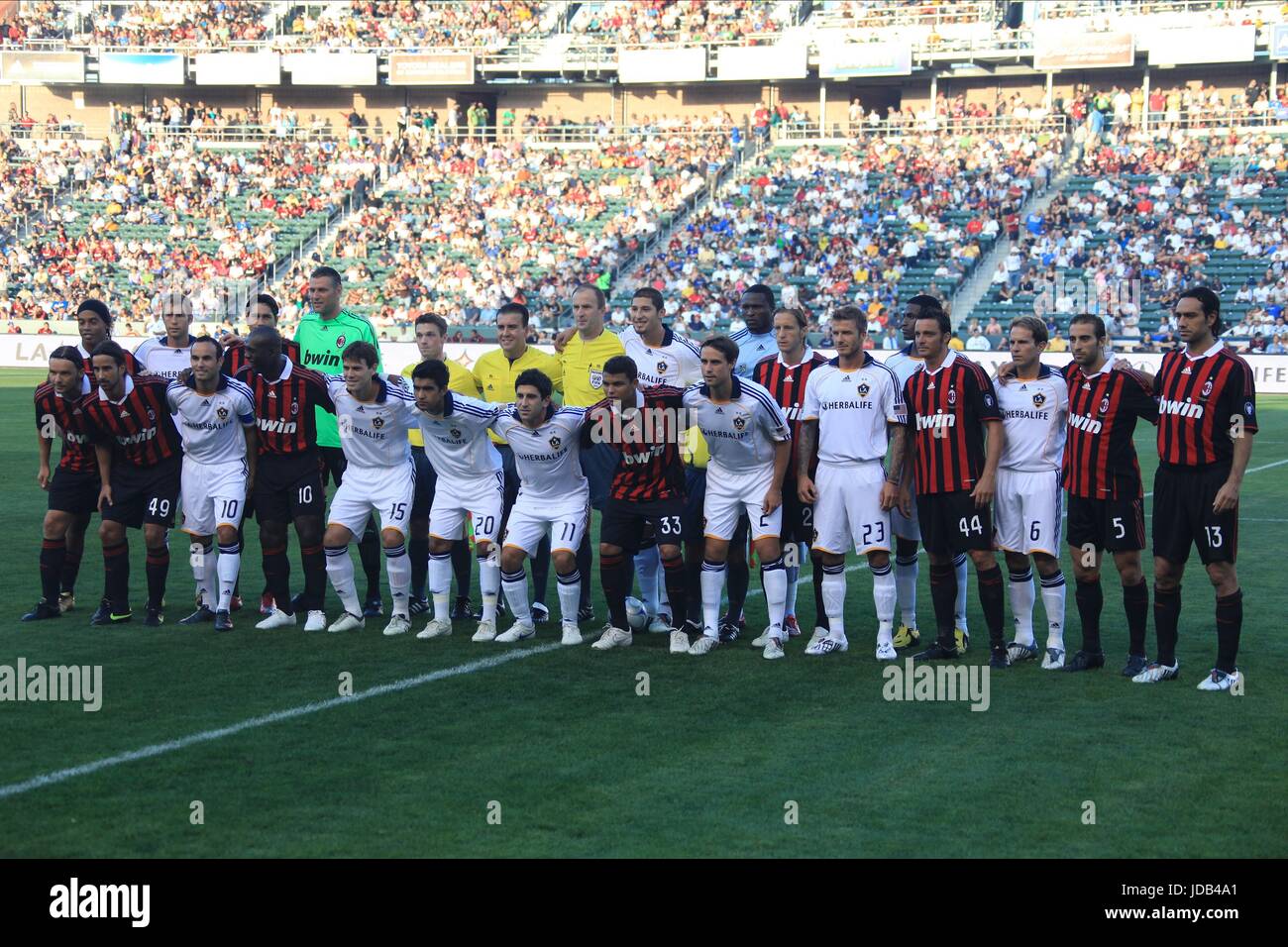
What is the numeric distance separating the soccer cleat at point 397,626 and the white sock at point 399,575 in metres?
0.02

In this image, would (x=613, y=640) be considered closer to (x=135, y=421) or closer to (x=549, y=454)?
(x=549, y=454)

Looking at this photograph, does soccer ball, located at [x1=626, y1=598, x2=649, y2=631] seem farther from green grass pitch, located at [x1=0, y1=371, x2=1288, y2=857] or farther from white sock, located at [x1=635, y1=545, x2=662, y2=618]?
green grass pitch, located at [x1=0, y1=371, x2=1288, y2=857]

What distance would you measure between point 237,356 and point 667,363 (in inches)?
126

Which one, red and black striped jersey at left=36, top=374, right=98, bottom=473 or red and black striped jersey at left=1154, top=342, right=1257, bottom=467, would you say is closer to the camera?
red and black striped jersey at left=1154, top=342, right=1257, bottom=467

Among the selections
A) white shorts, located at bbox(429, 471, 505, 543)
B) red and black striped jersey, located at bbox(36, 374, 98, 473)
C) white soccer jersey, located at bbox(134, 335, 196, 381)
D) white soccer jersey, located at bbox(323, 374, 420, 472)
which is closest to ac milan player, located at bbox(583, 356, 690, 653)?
white shorts, located at bbox(429, 471, 505, 543)

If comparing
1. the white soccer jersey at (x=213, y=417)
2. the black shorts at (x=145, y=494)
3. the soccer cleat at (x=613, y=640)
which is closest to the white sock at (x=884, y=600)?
the soccer cleat at (x=613, y=640)

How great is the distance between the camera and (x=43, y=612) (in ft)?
34.7

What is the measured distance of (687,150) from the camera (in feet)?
144

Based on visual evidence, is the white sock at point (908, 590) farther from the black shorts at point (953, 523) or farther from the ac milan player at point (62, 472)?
the ac milan player at point (62, 472)

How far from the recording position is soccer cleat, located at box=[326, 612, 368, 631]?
10250 millimetres

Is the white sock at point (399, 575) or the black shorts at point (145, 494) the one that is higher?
the black shorts at point (145, 494)

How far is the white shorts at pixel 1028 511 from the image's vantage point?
919 cm

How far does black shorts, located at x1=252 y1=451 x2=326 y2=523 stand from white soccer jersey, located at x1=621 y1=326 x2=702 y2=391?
241 centimetres

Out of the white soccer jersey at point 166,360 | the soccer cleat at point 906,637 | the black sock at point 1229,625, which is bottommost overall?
the soccer cleat at point 906,637
